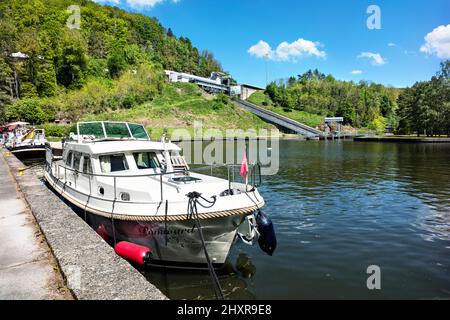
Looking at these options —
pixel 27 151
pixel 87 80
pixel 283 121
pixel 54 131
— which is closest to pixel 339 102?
pixel 283 121

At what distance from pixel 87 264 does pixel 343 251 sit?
8187mm

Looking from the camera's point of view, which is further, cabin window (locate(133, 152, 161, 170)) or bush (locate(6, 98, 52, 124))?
bush (locate(6, 98, 52, 124))

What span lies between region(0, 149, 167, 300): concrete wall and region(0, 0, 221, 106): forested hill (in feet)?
199

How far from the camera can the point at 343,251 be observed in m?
10.8

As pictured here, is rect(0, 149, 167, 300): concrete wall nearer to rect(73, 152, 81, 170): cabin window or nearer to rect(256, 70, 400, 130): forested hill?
rect(73, 152, 81, 170): cabin window

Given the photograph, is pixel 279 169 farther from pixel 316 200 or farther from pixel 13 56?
pixel 13 56

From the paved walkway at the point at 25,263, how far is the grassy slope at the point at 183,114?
67144mm

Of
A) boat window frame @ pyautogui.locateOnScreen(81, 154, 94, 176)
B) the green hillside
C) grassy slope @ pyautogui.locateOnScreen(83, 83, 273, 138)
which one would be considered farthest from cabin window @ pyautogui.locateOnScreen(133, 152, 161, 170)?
grassy slope @ pyautogui.locateOnScreen(83, 83, 273, 138)

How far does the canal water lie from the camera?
27.5ft

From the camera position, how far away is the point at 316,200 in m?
17.8

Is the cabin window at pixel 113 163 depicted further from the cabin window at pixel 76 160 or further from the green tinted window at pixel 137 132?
the green tinted window at pixel 137 132

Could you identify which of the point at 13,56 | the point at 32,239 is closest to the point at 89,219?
the point at 32,239

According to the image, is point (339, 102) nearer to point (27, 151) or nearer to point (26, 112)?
point (26, 112)

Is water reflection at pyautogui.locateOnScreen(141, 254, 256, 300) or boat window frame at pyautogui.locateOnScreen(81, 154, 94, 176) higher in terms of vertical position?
boat window frame at pyautogui.locateOnScreen(81, 154, 94, 176)
